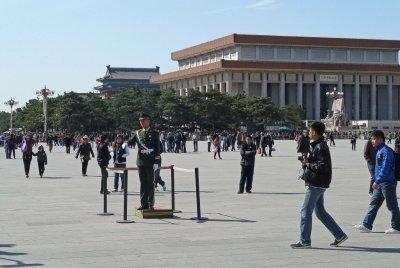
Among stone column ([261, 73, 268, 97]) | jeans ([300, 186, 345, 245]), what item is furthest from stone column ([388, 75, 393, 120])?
jeans ([300, 186, 345, 245])

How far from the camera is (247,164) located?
18.3m

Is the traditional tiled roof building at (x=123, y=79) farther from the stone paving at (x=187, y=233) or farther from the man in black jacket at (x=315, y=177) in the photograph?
the man in black jacket at (x=315, y=177)

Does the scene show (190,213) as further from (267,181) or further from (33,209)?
(267,181)

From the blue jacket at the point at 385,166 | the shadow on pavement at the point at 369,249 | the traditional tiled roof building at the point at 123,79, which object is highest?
the traditional tiled roof building at the point at 123,79

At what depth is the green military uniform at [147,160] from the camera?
12602 millimetres

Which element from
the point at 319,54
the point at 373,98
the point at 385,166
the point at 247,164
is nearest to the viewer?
the point at 385,166

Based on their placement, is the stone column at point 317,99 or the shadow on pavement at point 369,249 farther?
the stone column at point 317,99

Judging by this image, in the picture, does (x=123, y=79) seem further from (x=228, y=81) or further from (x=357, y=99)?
(x=357, y=99)

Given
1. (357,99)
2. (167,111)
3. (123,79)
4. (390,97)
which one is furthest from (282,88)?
(123,79)

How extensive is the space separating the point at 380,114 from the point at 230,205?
4849 inches

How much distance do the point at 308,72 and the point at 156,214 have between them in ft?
369

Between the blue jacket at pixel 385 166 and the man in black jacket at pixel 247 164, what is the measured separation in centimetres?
727

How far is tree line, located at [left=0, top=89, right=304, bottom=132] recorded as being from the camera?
3775 inches

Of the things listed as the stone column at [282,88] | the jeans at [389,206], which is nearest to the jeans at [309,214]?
the jeans at [389,206]
